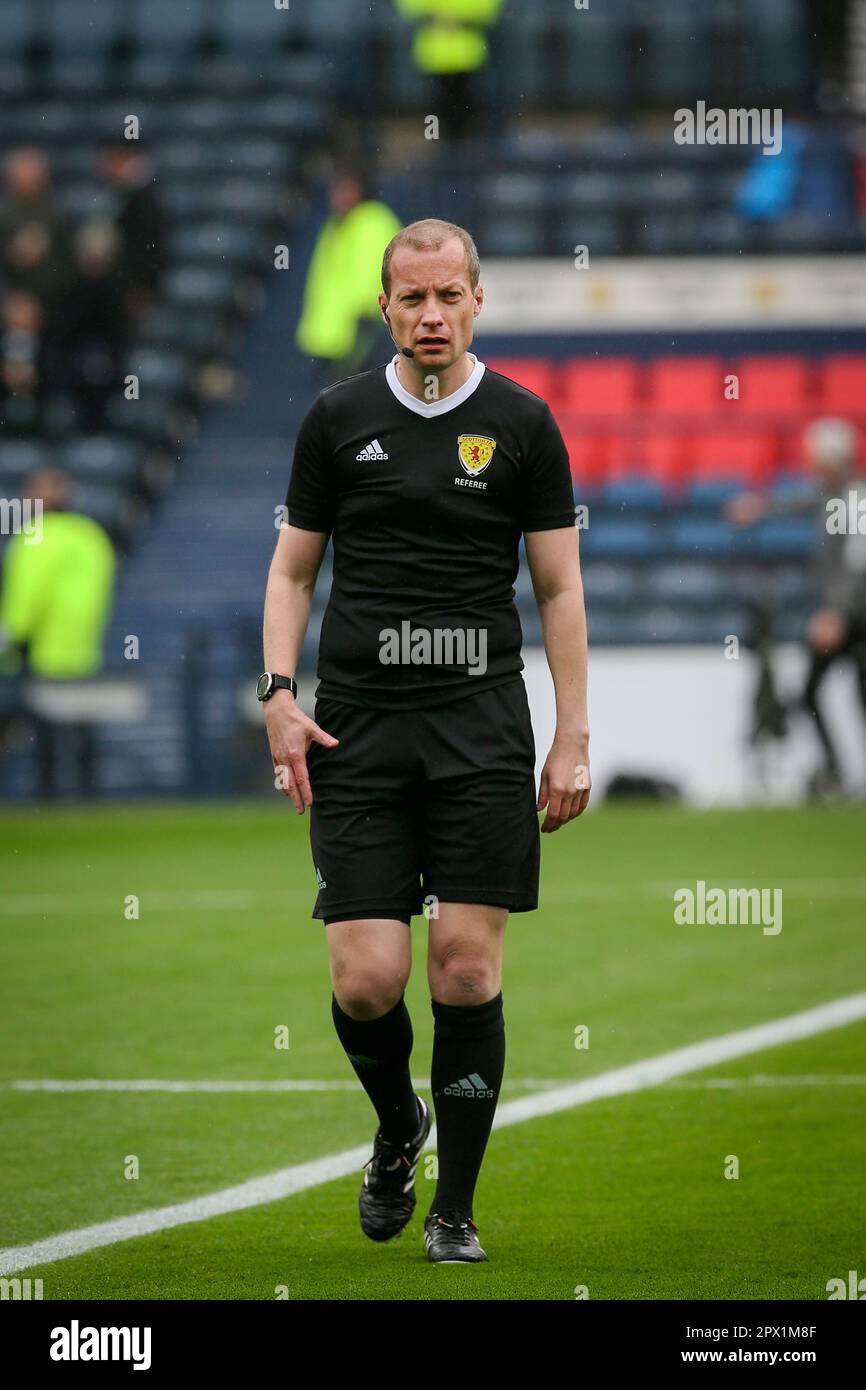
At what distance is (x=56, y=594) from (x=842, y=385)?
7.56m

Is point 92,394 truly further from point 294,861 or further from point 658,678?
point 294,861

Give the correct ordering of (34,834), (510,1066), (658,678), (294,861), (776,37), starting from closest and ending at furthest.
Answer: (510,1066), (294,861), (34,834), (658,678), (776,37)

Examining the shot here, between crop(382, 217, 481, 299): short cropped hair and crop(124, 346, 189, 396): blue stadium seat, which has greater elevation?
crop(124, 346, 189, 396): blue stadium seat

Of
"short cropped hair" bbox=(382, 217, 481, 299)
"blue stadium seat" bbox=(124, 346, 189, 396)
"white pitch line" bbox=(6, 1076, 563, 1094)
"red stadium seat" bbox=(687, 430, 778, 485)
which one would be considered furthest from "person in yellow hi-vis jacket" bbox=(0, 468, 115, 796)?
"short cropped hair" bbox=(382, 217, 481, 299)

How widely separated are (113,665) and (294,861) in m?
5.40

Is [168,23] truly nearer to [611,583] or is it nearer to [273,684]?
[611,583]

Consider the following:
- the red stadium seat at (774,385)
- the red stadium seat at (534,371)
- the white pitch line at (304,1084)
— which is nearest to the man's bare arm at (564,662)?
the white pitch line at (304,1084)

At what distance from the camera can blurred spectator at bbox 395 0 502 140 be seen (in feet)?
73.7

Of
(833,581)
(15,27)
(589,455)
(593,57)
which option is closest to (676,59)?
(593,57)

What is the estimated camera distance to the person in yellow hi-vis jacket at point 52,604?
1747 cm

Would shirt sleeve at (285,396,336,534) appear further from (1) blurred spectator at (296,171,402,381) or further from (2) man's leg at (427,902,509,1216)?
(1) blurred spectator at (296,171,402,381)

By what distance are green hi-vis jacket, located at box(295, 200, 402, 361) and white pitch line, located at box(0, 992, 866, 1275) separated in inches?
476
